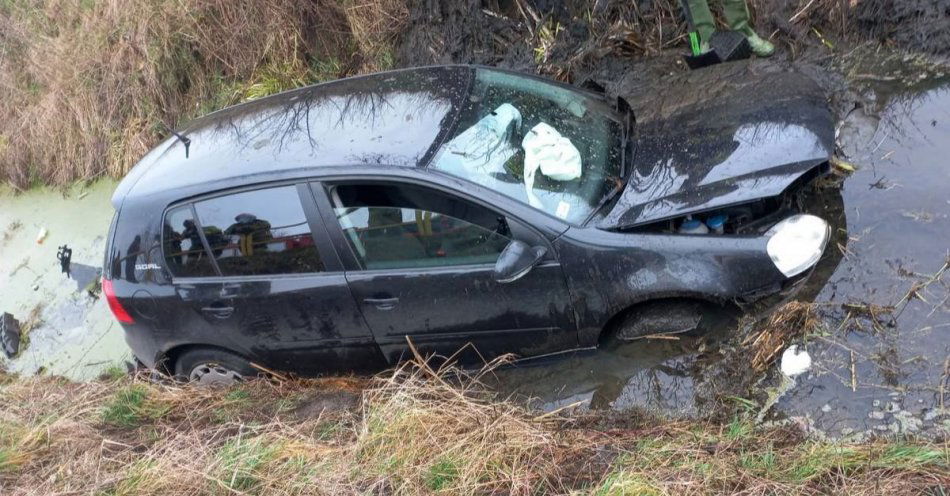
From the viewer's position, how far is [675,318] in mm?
4062

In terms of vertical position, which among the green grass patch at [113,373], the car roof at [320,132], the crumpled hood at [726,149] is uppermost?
the car roof at [320,132]

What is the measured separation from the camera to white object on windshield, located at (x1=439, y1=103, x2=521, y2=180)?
396 centimetres

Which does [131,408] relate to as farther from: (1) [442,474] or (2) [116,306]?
(1) [442,474]

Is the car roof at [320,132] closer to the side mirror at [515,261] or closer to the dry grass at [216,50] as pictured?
A: the side mirror at [515,261]

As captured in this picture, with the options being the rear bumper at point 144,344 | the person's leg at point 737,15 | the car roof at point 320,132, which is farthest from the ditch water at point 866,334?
the rear bumper at point 144,344

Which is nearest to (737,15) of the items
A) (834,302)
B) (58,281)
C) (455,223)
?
(834,302)

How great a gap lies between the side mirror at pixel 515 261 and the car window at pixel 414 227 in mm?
149

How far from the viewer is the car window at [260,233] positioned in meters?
4.18

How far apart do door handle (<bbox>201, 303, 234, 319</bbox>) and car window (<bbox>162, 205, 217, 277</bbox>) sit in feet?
0.62

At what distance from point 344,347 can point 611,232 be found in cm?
166

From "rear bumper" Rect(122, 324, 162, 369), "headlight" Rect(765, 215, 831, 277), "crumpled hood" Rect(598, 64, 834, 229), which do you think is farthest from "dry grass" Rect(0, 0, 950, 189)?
"rear bumper" Rect(122, 324, 162, 369)

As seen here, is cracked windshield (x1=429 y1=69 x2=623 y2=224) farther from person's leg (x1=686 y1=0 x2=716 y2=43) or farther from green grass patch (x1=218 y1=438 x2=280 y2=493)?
person's leg (x1=686 y1=0 x2=716 y2=43)

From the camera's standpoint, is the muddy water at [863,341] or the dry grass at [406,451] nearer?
the dry grass at [406,451]

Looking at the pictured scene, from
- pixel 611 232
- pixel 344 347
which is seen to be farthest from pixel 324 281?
pixel 611 232
